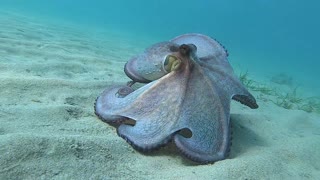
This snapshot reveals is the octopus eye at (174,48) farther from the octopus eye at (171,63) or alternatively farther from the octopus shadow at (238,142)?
the octopus shadow at (238,142)

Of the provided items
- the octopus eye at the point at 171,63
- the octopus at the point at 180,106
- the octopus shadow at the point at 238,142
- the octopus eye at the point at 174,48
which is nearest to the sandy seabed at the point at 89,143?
the octopus shadow at the point at 238,142

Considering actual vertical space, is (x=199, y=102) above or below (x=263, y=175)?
above

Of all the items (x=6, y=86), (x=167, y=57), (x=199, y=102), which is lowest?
(x=6, y=86)

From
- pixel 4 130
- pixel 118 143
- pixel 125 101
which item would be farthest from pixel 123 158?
pixel 4 130

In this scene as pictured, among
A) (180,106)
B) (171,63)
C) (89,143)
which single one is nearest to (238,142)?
(180,106)

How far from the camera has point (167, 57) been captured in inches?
124

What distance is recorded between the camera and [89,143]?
101 inches

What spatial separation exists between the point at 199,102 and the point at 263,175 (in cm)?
78

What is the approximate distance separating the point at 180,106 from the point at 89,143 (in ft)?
2.65

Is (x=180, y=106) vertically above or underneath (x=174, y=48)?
underneath

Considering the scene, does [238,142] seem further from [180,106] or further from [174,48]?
[174,48]

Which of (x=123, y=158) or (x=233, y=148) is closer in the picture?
(x=123, y=158)

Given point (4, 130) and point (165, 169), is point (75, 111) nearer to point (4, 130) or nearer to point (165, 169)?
point (4, 130)

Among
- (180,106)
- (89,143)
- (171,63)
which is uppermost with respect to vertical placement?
(171,63)
